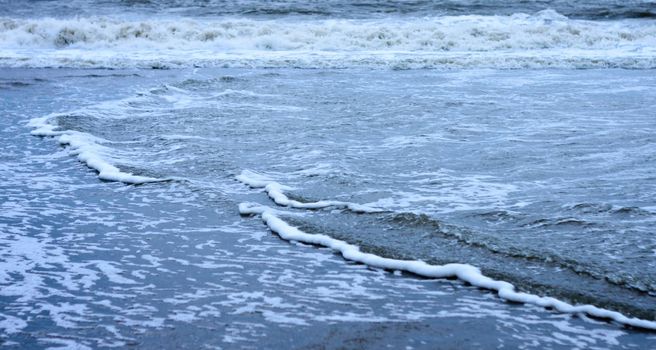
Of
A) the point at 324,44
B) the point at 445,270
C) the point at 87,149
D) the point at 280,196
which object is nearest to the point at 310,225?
the point at 280,196

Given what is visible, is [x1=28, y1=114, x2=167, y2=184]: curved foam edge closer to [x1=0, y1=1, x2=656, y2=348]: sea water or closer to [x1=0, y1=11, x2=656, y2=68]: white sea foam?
[x1=0, y1=1, x2=656, y2=348]: sea water

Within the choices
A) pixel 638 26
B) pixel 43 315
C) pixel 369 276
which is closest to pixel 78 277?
pixel 43 315

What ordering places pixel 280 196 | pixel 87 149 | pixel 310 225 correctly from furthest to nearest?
1. pixel 87 149
2. pixel 280 196
3. pixel 310 225

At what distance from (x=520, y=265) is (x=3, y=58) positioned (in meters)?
14.8

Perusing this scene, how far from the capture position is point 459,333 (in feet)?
10.8

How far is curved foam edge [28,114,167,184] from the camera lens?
6047 mm

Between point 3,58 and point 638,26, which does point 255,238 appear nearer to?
point 3,58

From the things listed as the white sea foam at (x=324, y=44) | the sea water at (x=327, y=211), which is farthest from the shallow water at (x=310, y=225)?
the white sea foam at (x=324, y=44)

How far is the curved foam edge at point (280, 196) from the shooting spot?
5055 millimetres

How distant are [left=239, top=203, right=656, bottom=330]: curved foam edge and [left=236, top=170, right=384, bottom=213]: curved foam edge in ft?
0.72

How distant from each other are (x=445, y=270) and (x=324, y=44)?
15263mm

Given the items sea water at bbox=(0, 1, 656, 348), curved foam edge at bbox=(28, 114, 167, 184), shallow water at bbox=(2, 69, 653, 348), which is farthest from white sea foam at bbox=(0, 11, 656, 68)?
curved foam edge at bbox=(28, 114, 167, 184)

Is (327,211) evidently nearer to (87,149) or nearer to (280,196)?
(280,196)

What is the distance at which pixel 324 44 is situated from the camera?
61.6 feet
